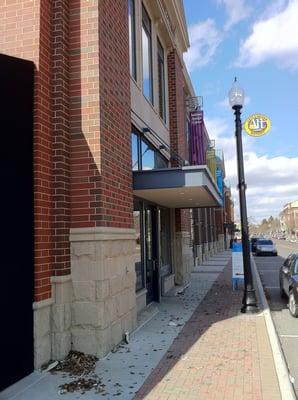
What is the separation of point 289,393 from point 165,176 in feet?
16.7

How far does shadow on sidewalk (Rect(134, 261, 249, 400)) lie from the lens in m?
6.12

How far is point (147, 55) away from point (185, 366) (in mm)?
9173

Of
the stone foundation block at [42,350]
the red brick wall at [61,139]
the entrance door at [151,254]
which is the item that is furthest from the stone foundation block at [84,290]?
the entrance door at [151,254]

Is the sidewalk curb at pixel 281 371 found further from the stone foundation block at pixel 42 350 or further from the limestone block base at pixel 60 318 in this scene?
the stone foundation block at pixel 42 350

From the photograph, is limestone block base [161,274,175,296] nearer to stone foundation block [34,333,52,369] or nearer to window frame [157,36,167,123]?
window frame [157,36,167,123]

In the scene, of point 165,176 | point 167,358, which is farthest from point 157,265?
point 167,358

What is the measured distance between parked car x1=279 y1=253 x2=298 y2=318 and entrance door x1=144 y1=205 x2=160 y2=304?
11.0 feet

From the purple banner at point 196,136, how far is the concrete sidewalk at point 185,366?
10.5 metres

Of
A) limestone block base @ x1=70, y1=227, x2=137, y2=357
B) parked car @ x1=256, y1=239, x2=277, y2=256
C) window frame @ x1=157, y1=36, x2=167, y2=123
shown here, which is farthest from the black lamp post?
parked car @ x1=256, y1=239, x2=277, y2=256

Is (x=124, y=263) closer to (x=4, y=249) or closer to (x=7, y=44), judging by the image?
(x=4, y=249)

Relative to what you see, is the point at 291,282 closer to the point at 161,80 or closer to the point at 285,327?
the point at 285,327

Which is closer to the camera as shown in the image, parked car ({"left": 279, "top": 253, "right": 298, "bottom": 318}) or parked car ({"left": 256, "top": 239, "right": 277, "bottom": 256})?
Result: parked car ({"left": 279, "top": 253, "right": 298, "bottom": 318})

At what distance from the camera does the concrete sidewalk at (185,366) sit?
18.0 feet

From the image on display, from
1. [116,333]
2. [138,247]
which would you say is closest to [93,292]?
[116,333]
